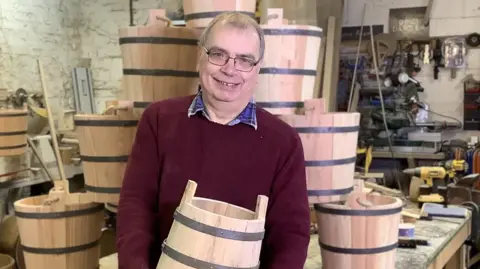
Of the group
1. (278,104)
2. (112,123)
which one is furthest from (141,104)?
(278,104)

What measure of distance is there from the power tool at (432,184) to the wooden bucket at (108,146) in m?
2.49

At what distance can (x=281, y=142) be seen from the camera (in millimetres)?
1907

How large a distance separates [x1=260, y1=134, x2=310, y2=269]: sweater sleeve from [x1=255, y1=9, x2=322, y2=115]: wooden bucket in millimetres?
636

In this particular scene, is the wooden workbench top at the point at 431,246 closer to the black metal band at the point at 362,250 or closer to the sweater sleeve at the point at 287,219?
the black metal band at the point at 362,250

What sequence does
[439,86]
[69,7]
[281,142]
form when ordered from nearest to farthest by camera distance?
[281,142], [439,86], [69,7]

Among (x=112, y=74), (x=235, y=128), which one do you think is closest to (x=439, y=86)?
(x=112, y=74)

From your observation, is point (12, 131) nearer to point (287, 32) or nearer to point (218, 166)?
point (287, 32)

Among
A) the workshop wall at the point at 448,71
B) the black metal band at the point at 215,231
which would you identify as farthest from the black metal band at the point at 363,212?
the workshop wall at the point at 448,71

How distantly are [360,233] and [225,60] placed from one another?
1110mm

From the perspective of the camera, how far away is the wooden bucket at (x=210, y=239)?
1.57 m

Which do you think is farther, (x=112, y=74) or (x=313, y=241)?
(x=112, y=74)

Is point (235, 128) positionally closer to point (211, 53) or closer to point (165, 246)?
point (211, 53)

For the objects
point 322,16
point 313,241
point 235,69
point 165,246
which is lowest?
point 313,241

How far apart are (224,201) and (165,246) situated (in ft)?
0.87
